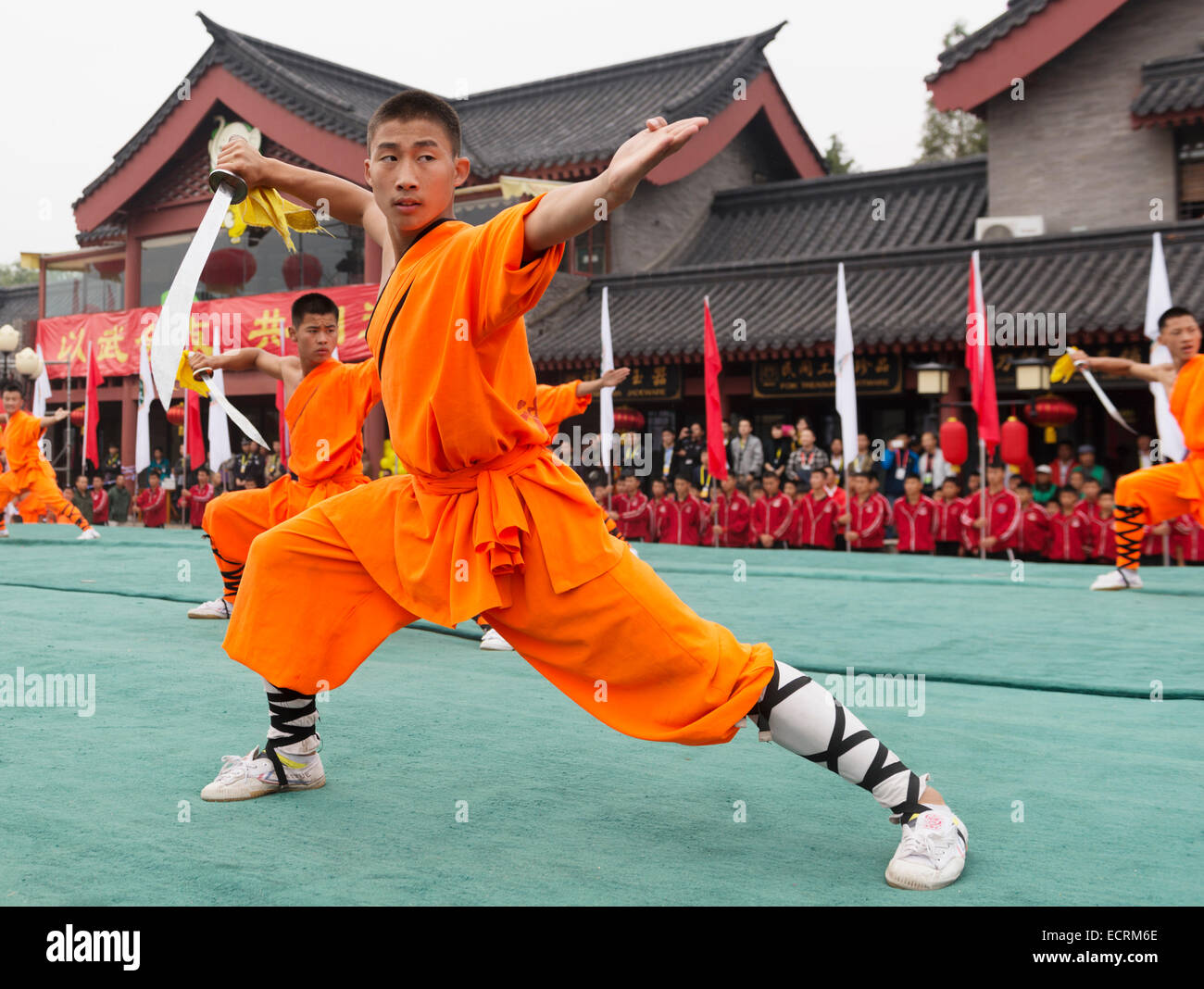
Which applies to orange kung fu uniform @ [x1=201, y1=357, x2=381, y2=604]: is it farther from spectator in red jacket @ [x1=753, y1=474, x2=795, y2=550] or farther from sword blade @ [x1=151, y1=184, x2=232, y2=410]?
spectator in red jacket @ [x1=753, y1=474, x2=795, y2=550]

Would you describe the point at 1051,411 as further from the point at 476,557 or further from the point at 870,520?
the point at 476,557

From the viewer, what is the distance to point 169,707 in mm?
3691

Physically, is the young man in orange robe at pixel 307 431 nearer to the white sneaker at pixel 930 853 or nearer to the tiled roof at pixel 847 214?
the white sneaker at pixel 930 853

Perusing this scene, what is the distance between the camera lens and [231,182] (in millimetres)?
2805

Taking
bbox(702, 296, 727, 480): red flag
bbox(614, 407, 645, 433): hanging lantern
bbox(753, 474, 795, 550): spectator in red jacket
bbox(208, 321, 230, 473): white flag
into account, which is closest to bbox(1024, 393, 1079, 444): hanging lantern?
bbox(753, 474, 795, 550): spectator in red jacket

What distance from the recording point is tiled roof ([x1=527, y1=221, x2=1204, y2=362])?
11.6 meters

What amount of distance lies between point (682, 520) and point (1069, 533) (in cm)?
410

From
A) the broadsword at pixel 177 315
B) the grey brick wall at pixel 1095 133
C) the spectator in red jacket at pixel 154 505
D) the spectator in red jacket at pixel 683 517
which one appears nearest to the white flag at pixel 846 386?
the spectator in red jacket at pixel 683 517

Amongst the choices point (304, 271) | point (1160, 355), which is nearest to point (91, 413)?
point (304, 271)

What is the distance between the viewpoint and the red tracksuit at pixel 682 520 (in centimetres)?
1251

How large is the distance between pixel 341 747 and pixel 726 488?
355 inches

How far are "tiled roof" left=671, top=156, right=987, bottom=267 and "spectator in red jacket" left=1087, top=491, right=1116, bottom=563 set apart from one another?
5976 millimetres

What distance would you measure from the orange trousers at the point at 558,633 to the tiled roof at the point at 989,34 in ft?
42.4
